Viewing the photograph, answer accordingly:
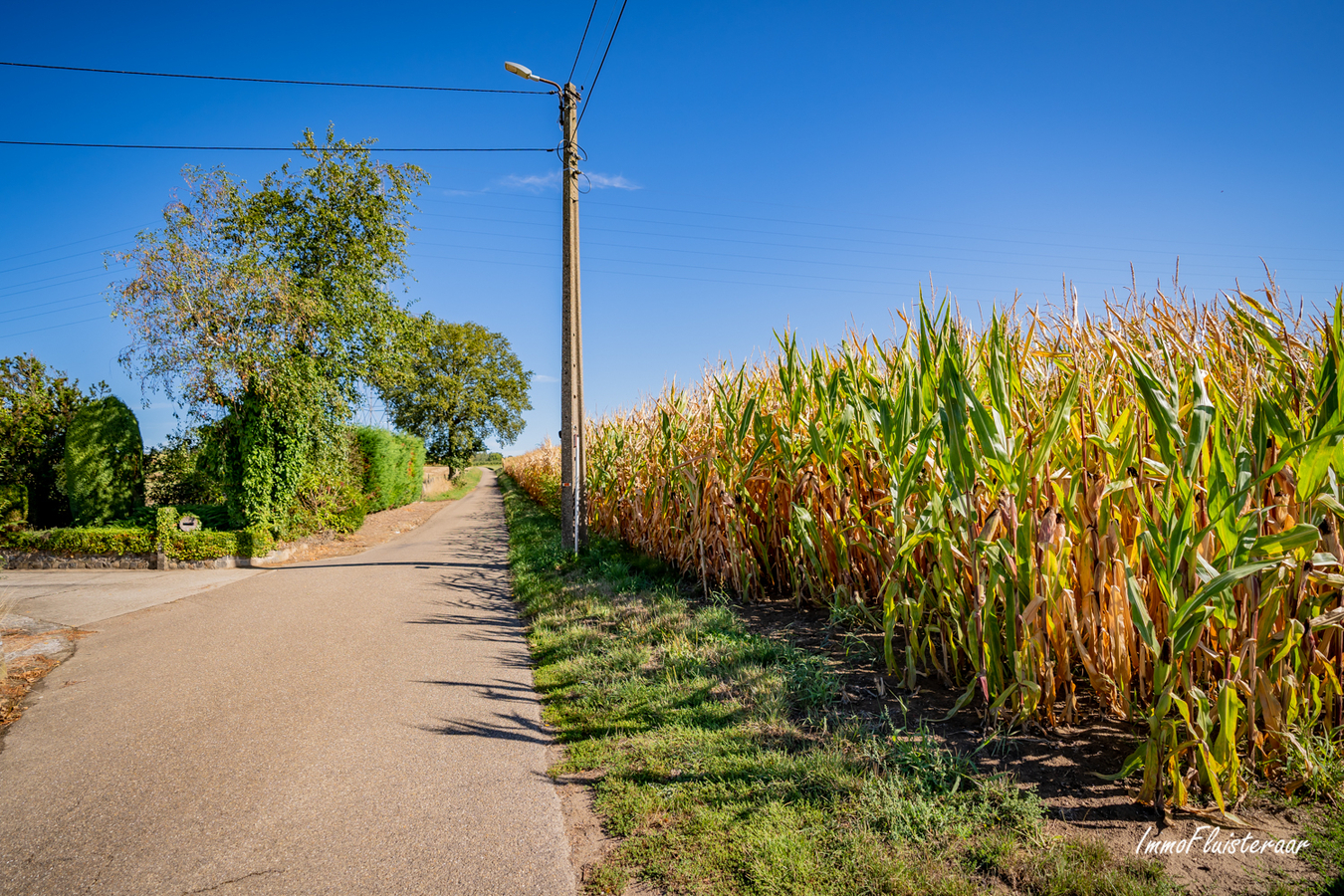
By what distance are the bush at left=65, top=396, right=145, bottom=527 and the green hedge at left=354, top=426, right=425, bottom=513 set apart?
19.2 ft

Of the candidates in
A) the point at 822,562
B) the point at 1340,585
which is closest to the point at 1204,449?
the point at 1340,585

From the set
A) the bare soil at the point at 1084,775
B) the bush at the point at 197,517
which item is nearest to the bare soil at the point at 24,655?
the bush at the point at 197,517

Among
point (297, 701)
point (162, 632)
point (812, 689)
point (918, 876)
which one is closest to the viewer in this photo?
point (918, 876)

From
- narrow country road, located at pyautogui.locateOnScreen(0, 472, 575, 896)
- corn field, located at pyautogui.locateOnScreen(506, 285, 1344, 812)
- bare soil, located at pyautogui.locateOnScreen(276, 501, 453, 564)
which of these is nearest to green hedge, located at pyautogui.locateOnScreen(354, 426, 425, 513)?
bare soil, located at pyautogui.locateOnScreen(276, 501, 453, 564)

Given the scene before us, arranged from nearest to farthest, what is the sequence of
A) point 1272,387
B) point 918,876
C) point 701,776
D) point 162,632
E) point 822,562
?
1. point 918,876
2. point 1272,387
3. point 701,776
4. point 822,562
5. point 162,632

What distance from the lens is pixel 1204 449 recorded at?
2512 mm

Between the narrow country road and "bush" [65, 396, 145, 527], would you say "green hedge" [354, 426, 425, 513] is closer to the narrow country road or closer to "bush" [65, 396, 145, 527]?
"bush" [65, 396, 145, 527]

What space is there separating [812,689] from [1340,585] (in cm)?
222

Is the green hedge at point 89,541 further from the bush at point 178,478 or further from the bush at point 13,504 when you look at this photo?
the bush at point 178,478

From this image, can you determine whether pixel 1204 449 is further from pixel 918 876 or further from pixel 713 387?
pixel 713 387

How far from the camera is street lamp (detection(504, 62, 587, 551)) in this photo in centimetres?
902

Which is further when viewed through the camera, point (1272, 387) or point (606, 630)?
point (606, 630)

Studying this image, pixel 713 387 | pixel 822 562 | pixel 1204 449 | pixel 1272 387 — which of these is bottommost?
pixel 822 562

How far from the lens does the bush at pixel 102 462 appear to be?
11438mm
